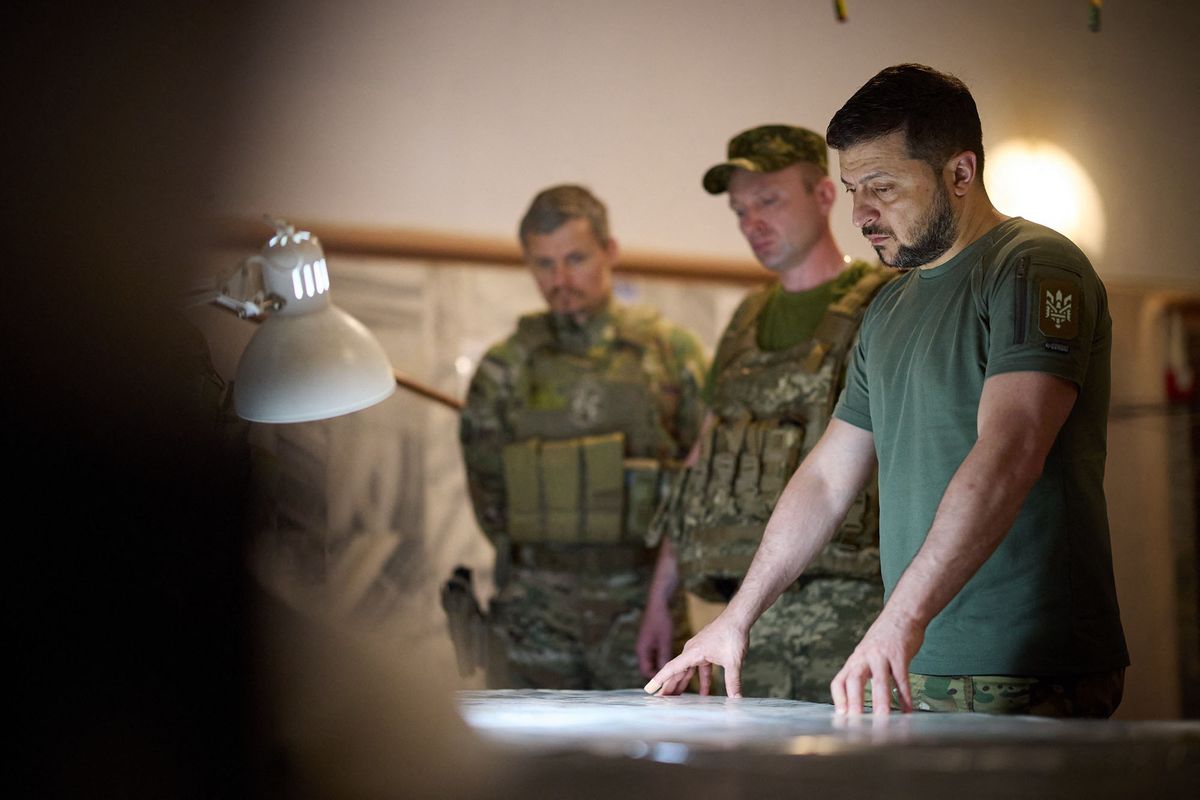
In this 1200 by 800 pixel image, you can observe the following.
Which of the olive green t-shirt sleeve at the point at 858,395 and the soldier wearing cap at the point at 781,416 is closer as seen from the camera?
the olive green t-shirt sleeve at the point at 858,395

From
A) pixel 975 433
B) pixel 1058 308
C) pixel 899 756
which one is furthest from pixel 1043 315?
pixel 899 756

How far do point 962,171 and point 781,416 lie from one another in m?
0.94

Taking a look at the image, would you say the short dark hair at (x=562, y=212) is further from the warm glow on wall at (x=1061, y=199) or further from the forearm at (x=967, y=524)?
the forearm at (x=967, y=524)

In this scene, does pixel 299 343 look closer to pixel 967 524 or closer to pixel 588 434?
pixel 967 524

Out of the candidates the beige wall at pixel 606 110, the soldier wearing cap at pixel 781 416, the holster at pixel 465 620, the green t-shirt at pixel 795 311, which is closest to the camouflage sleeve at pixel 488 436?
the holster at pixel 465 620

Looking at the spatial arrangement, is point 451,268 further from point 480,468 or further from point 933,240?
point 933,240

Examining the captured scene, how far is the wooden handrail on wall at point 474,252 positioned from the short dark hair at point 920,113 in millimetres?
2018

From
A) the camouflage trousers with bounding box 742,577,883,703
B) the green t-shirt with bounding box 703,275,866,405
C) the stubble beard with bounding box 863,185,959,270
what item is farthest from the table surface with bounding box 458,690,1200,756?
the green t-shirt with bounding box 703,275,866,405

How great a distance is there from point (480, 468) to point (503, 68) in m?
1.06

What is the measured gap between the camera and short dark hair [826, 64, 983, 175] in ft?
4.15

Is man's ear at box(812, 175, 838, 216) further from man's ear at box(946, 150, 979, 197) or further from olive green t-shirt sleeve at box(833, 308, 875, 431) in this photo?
man's ear at box(946, 150, 979, 197)

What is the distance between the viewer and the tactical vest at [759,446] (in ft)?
6.57

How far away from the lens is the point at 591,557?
9.46ft

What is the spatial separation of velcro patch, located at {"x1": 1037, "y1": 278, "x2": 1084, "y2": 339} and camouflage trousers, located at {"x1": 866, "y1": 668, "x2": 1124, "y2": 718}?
0.35 metres
